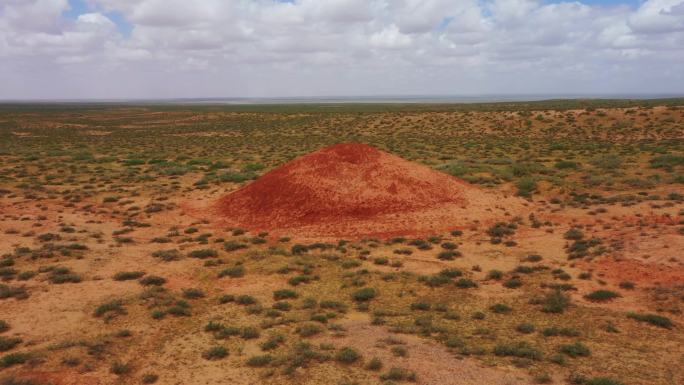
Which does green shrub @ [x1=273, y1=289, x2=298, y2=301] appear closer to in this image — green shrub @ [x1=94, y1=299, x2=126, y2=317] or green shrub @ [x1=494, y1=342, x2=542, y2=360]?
green shrub @ [x1=94, y1=299, x2=126, y2=317]

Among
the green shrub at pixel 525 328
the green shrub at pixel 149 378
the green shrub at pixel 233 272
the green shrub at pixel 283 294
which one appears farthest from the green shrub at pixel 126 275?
the green shrub at pixel 525 328

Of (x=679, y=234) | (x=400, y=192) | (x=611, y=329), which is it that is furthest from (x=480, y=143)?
(x=611, y=329)

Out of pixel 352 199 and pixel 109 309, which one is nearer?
pixel 109 309

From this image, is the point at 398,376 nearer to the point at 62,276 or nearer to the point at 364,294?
the point at 364,294

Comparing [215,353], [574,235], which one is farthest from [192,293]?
[574,235]

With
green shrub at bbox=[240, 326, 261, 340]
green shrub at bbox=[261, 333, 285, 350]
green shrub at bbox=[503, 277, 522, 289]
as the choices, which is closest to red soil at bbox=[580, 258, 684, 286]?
green shrub at bbox=[503, 277, 522, 289]

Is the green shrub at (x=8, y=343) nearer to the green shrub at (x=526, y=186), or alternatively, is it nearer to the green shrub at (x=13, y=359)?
the green shrub at (x=13, y=359)
